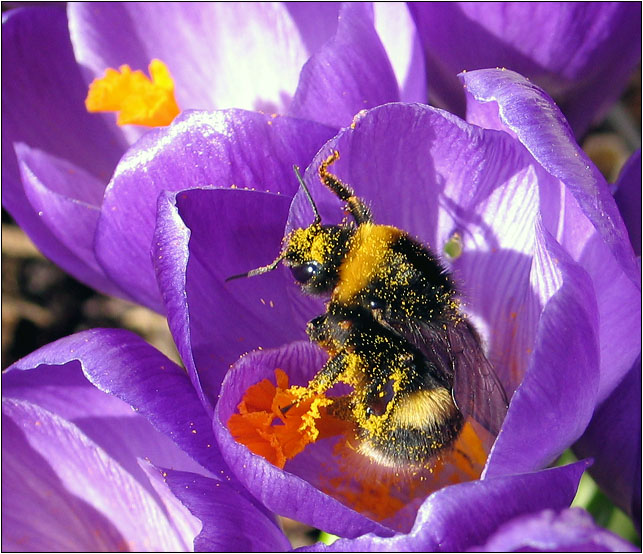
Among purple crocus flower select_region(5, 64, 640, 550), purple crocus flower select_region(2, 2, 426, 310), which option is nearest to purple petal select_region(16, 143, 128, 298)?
purple crocus flower select_region(2, 2, 426, 310)

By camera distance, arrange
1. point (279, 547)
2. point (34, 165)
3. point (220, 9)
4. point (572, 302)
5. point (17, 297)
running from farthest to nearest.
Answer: point (17, 297), point (220, 9), point (34, 165), point (279, 547), point (572, 302)

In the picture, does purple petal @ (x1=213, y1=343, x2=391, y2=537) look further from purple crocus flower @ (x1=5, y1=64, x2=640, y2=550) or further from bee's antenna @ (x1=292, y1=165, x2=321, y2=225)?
bee's antenna @ (x1=292, y1=165, x2=321, y2=225)

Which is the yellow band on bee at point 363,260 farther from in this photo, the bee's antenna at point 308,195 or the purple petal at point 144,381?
the purple petal at point 144,381

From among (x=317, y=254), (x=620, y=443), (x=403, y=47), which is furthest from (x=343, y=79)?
(x=620, y=443)

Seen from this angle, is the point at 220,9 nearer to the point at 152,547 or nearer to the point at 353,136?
the point at 353,136

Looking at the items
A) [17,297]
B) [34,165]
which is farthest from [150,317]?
[34,165]

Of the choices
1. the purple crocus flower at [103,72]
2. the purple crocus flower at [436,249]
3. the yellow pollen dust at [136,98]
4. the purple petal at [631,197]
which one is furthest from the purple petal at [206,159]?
the purple petal at [631,197]
